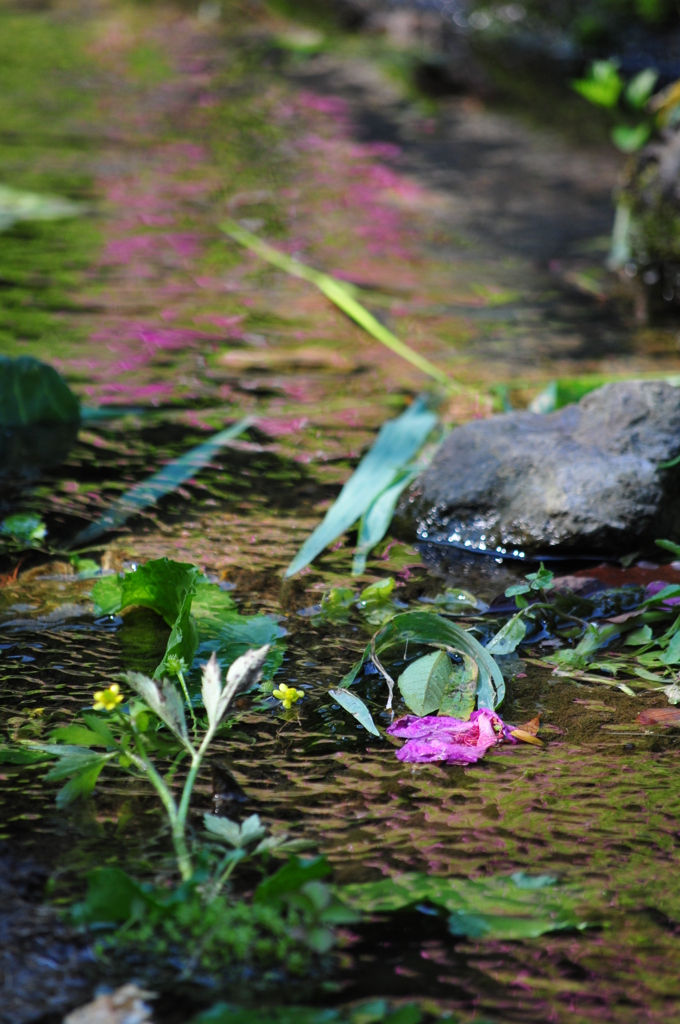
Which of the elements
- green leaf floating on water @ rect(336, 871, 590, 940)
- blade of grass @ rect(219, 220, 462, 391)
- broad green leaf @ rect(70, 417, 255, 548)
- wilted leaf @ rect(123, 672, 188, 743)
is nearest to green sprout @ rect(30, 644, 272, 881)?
wilted leaf @ rect(123, 672, 188, 743)

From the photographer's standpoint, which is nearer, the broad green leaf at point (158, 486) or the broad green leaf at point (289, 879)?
the broad green leaf at point (289, 879)

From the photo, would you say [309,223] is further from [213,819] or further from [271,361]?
[213,819]

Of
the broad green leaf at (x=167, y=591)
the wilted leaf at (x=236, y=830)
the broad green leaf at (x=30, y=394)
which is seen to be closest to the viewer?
the wilted leaf at (x=236, y=830)

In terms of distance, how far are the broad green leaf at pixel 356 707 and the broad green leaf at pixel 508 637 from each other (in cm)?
29

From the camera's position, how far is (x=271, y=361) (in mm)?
3199

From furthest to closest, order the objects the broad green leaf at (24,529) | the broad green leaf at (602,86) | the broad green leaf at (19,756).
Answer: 1. the broad green leaf at (602,86)
2. the broad green leaf at (24,529)
3. the broad green leaf at (19,756)

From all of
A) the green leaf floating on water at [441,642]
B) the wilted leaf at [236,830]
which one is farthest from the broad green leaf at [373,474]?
the wilted leaf at [236,830]

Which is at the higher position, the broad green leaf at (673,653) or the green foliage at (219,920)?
the green foliage at (219,920)

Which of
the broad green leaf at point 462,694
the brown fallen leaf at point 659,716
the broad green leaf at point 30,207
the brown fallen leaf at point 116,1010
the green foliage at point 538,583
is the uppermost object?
the broad green leaf at point 30,207

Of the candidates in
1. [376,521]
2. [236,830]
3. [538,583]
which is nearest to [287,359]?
[376,521]

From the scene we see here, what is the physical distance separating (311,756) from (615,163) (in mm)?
4934

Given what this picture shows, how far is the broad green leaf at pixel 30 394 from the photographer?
262cm

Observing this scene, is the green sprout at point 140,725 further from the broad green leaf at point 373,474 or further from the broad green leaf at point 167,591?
the broad green leaf at point 373,474

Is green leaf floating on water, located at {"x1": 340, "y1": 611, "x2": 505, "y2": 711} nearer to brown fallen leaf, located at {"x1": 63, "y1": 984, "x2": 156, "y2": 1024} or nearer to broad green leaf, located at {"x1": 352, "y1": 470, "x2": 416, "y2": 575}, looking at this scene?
broad green leaf, located at {"x1": 352, "y1": 470, "x2": 416, "y2": 575}
